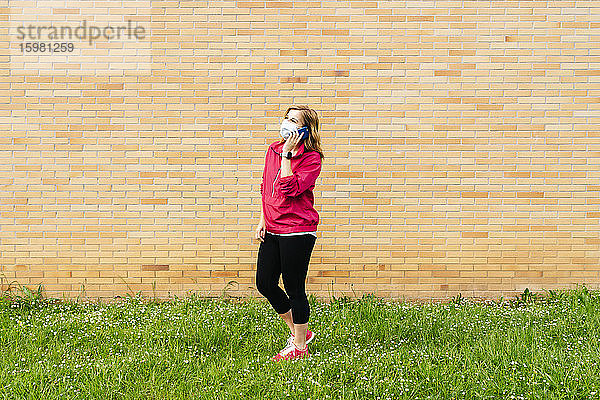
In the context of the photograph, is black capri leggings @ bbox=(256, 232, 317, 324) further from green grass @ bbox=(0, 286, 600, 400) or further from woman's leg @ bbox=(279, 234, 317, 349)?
green grass @ bbox=(0, 286, 600, 400)

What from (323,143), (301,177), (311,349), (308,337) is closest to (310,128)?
(301,177)

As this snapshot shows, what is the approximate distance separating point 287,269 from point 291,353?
0.65 m

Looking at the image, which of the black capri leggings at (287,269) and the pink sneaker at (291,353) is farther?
the pink sneaker at (291,353)

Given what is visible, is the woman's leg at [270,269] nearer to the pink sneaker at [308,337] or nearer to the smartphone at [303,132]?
the pink sneaker at [308,337]

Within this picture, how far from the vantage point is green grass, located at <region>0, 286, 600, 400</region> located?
12.7 feet

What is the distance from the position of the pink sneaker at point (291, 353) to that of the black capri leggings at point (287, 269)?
0.22 metres

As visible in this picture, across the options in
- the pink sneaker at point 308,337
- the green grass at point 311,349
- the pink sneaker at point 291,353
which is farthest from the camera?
the pink sneaker at point 308,337

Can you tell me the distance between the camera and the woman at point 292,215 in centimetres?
411

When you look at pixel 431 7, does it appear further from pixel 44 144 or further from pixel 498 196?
pixel 44 144

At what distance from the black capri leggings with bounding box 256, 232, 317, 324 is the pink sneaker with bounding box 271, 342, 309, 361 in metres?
0.22

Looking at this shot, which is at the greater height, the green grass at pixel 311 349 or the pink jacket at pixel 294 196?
the pink jacket at pixel 294 196

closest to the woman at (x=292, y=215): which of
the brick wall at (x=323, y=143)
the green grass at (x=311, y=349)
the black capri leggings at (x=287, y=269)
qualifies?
the black capri leggings at (x=287, y=269)

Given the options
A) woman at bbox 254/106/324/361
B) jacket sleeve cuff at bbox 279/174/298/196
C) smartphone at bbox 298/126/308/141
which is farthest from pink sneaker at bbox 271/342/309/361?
smartphone at bbox 298/126/308/141

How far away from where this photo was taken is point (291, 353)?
4.30 meters
